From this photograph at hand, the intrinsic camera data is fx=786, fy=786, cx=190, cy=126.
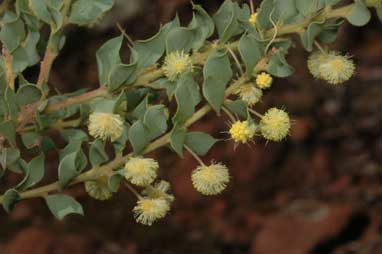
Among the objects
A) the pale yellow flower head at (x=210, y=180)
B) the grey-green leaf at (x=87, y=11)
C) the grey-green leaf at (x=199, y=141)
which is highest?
the grey-green leaf at (x=87, y=11)

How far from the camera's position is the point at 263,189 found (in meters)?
3.76

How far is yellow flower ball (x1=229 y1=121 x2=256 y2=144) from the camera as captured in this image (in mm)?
1201

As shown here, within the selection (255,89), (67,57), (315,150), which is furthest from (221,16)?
(67,57)

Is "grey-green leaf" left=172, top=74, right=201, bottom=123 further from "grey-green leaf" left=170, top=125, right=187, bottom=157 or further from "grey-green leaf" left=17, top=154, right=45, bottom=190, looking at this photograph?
"grey-green leaf" left=17, top=154, right=45, bottom=190

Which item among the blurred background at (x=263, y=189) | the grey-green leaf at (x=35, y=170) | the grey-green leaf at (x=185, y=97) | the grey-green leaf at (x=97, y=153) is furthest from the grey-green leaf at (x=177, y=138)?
the blurred background at (x=263, y=189)

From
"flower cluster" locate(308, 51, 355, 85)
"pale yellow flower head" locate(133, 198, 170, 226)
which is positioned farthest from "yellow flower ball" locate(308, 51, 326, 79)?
"pale yellow flower head" locate(133, 198, 170, 226)

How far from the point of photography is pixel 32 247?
333 cm

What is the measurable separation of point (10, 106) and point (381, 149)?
2968 millimetres

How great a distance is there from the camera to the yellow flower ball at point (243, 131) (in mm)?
1201

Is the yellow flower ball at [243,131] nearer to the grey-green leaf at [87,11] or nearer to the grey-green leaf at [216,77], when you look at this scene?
the grey-green leaf at [216,77]

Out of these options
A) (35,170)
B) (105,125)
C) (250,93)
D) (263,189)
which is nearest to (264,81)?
(250,93)

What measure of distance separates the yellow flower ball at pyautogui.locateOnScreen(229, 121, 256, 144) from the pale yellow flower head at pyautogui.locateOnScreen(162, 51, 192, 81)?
0.37 ft

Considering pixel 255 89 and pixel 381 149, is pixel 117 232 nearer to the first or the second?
pixel 381 149

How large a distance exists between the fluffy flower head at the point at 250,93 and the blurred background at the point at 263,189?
2.09 m
